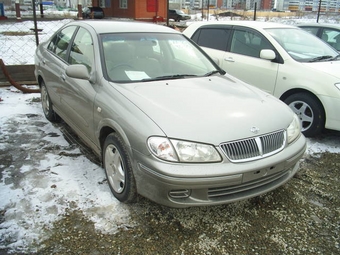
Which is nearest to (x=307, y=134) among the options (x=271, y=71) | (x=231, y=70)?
(x=271, y=71)

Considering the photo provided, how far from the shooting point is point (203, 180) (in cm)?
234

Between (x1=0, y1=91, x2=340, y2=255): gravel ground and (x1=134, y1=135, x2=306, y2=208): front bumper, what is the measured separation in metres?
0.31

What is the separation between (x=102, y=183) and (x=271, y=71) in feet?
10.6

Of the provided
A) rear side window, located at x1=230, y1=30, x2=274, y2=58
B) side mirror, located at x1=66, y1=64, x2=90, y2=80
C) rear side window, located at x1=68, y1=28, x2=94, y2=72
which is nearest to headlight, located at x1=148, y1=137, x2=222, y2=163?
side mirror, located at x1=66, y1=64, x2=90, y2=80

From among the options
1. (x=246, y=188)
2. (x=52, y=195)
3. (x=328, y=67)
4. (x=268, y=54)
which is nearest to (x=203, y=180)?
(x=246, y=188)

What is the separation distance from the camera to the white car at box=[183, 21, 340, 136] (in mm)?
4418

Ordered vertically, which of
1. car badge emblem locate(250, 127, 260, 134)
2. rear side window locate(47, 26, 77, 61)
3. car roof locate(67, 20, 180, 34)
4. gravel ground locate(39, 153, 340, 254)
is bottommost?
gravel ground locate(39, 153, 340, 254)

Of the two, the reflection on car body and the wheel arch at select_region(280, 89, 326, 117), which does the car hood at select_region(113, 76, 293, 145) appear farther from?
the wheel arch at select_region(280, 89, 326, 117)

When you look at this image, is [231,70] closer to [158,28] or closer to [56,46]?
[158,28]

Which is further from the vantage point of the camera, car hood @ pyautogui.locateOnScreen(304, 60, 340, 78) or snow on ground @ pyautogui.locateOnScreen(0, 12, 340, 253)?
car hood @ pyautogui.locateOnScreen(304, 60, 340, 78)

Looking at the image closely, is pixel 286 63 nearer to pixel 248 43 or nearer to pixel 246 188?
pixel 248 43

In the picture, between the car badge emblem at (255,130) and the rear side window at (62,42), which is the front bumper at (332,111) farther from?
the rear side window at (62,42)

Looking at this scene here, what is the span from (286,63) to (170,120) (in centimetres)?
308

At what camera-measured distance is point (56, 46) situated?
4.58m
